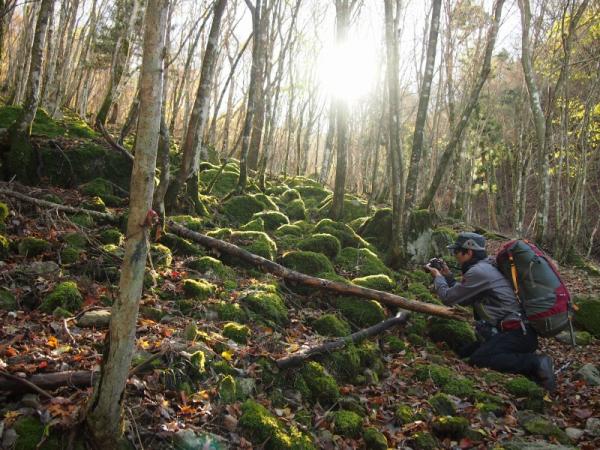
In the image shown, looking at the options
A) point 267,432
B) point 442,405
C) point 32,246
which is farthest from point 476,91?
point 32,246

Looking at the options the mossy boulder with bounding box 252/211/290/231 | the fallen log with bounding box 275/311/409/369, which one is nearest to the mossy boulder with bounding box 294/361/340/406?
the fallen log with bounding box 275/311/409/369

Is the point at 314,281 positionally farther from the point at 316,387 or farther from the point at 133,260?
the point at 133,260

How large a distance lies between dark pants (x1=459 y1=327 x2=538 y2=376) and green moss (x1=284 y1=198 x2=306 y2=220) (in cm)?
667

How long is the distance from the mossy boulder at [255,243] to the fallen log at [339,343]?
227cm

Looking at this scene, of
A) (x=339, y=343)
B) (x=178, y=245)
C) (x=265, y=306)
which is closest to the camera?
(x=339, y=343)

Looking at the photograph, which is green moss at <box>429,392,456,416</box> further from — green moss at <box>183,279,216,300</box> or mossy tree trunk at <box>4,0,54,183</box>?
mossy tree trunk at <box>4,0,54,183</box>

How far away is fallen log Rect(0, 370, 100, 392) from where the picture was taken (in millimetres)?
2971

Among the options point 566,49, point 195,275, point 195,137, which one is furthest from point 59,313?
point 566,49

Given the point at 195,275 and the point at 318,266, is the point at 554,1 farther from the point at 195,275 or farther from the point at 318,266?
the point at 195,275

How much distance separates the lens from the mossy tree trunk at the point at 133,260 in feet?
8.63

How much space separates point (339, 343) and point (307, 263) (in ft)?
7.90

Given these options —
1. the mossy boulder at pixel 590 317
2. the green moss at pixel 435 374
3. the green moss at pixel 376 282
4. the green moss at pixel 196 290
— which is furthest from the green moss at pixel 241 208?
the mossy boulder at pixel 590 317

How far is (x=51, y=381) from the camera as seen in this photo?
123 inches

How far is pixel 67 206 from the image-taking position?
6500 millimetres
